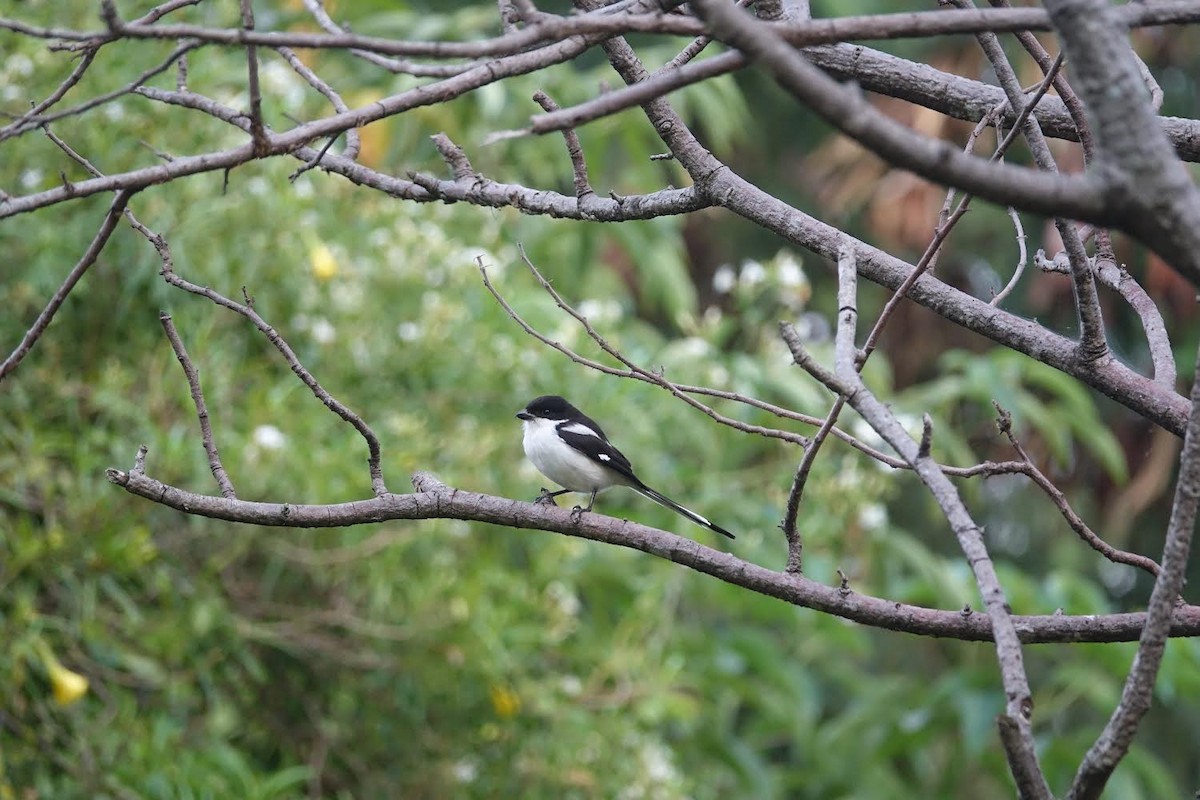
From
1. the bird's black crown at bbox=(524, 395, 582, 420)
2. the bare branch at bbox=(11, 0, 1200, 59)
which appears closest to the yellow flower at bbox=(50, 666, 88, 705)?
the bird's black crown at bbox=(524, 395, 582, 420)

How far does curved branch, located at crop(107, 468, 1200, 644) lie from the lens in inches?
80.7

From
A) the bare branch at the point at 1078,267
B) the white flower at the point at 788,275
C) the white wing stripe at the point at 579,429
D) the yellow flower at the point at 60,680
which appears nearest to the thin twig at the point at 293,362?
the bare branch at the point at 1078,267

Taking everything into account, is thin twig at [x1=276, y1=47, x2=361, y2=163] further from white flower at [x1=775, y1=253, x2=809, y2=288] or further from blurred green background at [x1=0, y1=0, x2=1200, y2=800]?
white flower at [x1=775, y1=253, x2=809, y2=288]

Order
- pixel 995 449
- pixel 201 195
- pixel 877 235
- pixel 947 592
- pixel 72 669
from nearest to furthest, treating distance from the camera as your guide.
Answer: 1. pixel 72 669
2. pixel 201 195
3. pixel 947 592
4. pixel 995 449
5. pixel 877 235

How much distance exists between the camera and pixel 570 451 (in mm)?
4145

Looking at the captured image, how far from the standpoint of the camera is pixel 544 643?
14.7 feet

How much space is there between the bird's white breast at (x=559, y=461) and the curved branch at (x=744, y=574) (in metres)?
1.95

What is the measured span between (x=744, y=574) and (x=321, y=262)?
8.75 feet

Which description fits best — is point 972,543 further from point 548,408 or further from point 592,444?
point 548,408

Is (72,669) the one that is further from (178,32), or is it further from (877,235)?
(877,235)

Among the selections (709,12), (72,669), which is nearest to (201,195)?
(72,669)

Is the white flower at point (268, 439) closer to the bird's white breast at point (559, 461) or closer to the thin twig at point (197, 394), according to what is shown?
Answer: the bird's white breast at point (559, 461)

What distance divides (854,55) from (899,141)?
3.99 ft

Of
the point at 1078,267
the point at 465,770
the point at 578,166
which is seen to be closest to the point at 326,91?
the point at 578,166
